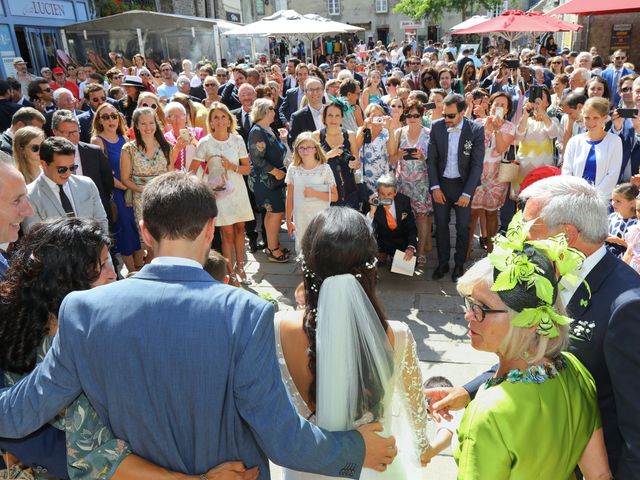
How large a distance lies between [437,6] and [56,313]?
119 ft

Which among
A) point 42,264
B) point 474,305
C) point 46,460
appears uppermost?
point 42,264

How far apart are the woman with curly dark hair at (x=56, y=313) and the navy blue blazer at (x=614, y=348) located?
135 cm

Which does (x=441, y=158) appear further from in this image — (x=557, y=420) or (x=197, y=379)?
(x=197, y=379)

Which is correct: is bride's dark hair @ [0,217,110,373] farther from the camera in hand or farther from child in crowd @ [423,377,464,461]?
the camera in hand

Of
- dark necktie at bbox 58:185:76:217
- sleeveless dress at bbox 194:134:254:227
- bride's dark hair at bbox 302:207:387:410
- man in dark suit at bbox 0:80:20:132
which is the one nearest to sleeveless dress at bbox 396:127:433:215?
sleeveless dress at bbox 194:134:254:227

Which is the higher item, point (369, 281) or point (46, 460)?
point (369, 281)

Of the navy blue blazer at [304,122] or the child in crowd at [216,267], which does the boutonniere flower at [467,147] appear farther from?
the child in crowd at [216,267]

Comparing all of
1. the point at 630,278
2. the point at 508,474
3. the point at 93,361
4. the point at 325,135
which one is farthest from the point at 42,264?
the point at 325,135

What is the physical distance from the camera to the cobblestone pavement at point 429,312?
3961 mm

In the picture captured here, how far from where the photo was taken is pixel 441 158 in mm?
5297

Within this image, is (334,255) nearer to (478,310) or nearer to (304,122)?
(478,310)

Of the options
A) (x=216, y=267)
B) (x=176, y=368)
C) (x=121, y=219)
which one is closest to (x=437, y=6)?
(x=121, y=219)

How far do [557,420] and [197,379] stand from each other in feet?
3.56

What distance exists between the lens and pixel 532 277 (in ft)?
5.19
